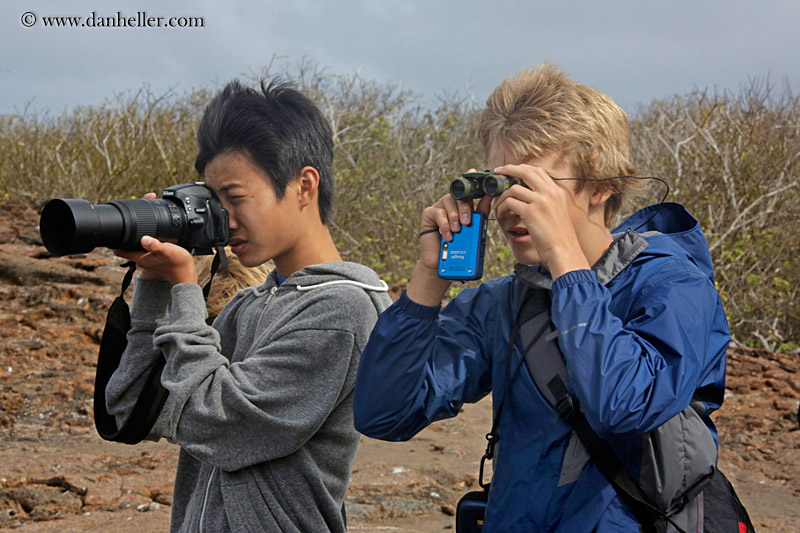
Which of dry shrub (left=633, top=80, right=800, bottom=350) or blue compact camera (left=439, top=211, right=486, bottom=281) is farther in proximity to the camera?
dry shrub (left=633, top=80, right=800, bottom=350)

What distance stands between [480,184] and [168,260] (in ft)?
2.59

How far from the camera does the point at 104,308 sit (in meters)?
6.92

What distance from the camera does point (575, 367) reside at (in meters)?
1.22

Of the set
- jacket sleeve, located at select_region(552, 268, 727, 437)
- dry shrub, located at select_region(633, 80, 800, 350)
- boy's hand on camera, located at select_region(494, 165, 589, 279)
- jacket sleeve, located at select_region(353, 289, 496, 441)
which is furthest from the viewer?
dry shrub, located at select_region(633, 80, 800, 350)

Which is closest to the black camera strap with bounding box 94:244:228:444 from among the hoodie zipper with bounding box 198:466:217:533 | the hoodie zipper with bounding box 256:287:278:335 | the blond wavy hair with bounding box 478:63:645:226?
the hoodie zipper with bounding box 256:287:278:335

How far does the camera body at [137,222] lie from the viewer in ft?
5.70

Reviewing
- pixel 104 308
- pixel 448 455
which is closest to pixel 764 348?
pixel 448 455

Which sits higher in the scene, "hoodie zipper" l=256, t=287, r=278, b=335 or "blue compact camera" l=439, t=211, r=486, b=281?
"blue compact camera" l=439, t=211, r=486, b=281

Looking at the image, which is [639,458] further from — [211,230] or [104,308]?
[104,308]

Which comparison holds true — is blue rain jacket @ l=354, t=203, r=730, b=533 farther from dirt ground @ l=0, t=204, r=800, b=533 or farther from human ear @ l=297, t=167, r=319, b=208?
dirt ground @ l=0, t=204, r=800, b=533

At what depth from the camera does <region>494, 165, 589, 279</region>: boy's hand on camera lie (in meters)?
1.31

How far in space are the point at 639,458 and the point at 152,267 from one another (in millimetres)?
1159

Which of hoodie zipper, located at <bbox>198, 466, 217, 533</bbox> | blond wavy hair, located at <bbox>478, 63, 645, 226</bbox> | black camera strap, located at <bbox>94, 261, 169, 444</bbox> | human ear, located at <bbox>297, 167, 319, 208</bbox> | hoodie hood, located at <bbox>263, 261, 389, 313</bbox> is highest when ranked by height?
blond wavy hair, located at <bbox>478, 63, 645, 226</bbox>

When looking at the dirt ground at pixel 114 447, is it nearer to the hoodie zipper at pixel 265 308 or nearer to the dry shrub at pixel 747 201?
the dry shrub at pixel 747 201
